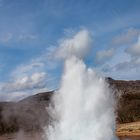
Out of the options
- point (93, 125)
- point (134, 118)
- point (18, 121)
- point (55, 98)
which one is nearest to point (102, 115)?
point (93, 125)

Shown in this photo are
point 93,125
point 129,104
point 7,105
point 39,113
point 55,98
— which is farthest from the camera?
point 129,104

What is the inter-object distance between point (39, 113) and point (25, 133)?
4.93 meters

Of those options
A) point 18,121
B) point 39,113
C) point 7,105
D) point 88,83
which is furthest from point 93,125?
point 7,105

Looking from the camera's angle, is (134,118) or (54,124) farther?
(134,118)

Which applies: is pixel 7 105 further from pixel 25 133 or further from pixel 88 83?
pixel 88 83

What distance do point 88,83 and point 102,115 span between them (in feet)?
8.74

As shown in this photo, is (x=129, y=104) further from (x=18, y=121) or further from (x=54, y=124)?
(x=54, y=124)

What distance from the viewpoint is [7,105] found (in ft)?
186

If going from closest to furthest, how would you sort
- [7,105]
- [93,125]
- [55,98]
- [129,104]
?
[93,125]
[55,98]
[7,105]
[129,104]

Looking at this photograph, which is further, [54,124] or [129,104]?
[129,104]

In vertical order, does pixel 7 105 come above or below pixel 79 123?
above

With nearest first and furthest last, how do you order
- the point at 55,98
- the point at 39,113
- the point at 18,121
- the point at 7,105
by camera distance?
the point at 55,98 → the point at 18,121 → the point at 39,113 → the point at 7,105

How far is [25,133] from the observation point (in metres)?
48.0

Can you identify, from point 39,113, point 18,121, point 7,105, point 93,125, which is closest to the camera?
point 93,125
